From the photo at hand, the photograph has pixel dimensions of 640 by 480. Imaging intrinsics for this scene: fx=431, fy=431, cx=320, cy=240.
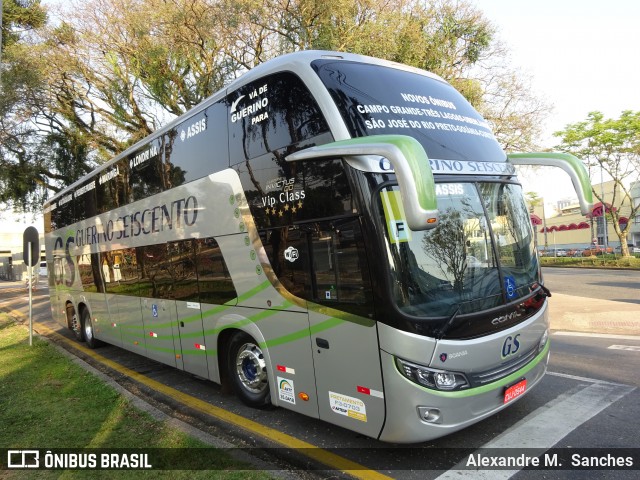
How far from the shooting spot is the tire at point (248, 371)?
16.7 ft

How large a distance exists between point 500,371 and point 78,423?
4.67m

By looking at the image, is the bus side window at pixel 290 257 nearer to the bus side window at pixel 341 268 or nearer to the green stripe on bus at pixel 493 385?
the bus side window at pixel 341 268

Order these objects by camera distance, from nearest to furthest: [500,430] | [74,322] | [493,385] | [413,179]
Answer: [413,179] → [493,385] → [500,430] → [74,322]

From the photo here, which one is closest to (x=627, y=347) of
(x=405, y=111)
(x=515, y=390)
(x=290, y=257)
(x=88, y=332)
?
(x=515, y=390)

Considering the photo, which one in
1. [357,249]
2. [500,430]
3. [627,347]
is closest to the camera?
[357,249]

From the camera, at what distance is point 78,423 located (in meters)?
5.00

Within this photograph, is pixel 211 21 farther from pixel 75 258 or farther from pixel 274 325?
pixel 274 325

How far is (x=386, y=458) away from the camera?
3.96 metres

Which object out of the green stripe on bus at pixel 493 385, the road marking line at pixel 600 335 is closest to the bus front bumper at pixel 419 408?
the green stripe on bus at pixel 493 385

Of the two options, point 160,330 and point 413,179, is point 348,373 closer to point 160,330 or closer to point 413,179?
point 413,179

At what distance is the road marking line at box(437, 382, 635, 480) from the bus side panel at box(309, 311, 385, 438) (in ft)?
2.57

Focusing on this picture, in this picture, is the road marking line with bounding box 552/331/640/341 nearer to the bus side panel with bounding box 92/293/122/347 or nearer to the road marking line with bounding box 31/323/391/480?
the road marking line with bounding box 31/323/391/480

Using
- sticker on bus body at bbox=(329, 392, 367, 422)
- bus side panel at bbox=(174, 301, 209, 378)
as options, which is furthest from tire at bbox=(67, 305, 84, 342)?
sticker on bus body at bbox=(329, 392, 367, 422)

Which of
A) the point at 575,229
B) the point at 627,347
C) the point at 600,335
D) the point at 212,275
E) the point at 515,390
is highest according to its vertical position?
the point at 212,275
